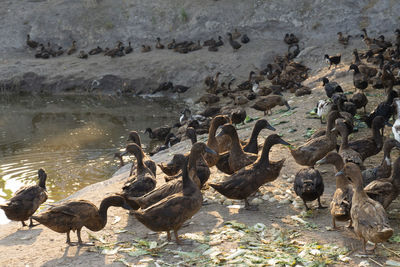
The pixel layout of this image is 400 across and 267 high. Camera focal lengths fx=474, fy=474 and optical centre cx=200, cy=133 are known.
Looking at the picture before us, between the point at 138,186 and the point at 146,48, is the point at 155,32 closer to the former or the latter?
the point at 146,48

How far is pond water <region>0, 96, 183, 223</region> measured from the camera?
13211 millimetres

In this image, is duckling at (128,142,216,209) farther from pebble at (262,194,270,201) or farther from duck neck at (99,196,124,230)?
pebble at (262,194,270,201)

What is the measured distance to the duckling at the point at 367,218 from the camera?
6012mm

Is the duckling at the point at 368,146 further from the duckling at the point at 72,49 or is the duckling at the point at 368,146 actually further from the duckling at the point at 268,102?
the duckling at the point at 72,49

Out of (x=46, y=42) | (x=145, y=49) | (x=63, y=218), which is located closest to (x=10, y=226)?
(x=63, y=218)

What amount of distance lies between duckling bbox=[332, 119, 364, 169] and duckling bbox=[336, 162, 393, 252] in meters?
2.18

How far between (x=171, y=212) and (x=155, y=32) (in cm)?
2566

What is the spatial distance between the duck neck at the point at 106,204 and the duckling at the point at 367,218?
362 centimetres

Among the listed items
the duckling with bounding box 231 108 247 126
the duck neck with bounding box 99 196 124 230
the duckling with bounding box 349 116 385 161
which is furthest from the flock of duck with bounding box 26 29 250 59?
the duck neck with bounding box 99 196 124 230

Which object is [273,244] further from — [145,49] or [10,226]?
[145,49]

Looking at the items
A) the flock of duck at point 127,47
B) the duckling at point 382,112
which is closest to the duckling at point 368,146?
the duckling at point 382,112

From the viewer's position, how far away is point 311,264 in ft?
20.2

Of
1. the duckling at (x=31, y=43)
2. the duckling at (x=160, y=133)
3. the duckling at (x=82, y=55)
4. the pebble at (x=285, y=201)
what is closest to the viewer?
the pebble at (x=285, y=201)

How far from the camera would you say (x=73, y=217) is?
286 inches
